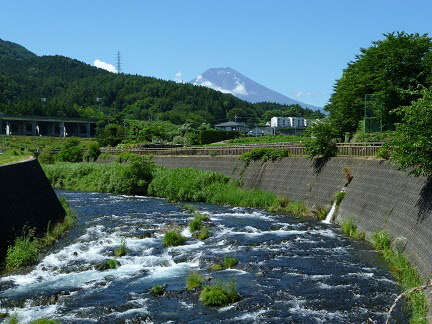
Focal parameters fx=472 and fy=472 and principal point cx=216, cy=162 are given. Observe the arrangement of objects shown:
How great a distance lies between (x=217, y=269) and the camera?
702 inches

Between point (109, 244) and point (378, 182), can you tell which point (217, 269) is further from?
point (378, 182)

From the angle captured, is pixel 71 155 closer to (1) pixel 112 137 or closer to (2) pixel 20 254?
(1) pixel 112 137

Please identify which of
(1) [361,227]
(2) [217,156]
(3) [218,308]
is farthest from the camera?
(2) [217,156]

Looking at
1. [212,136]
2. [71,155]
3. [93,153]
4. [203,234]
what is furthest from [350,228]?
[212,136]

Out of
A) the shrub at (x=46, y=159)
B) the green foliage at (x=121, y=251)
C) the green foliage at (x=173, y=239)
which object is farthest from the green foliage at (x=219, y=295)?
the shrub at (x=46, y=159)

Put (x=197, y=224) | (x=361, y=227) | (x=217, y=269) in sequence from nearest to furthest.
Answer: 1. (x=217, y=269)
2. (x=361, y=227)
3. (x=197, y=224)

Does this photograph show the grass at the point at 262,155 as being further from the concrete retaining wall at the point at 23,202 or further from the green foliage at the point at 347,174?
the concrete retaining wall at the point at 23,202

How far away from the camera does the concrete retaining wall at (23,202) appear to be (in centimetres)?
1927

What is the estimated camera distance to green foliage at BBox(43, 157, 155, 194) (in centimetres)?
4644

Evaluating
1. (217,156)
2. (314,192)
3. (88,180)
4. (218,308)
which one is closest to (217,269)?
(218,308)

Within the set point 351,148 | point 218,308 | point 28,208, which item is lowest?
point 218,308

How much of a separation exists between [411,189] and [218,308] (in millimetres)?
10662

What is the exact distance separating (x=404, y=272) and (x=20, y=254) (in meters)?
14.1

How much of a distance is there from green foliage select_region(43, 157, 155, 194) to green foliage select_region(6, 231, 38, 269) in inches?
1043
